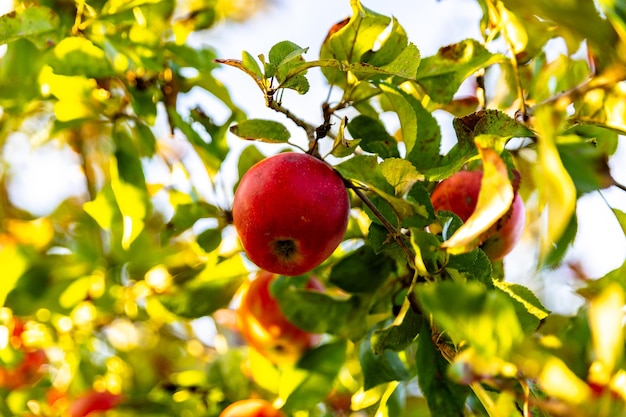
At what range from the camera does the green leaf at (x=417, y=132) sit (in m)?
1.10

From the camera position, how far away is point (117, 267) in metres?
1.76

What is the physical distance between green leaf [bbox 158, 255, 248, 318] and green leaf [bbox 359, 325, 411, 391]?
436mm

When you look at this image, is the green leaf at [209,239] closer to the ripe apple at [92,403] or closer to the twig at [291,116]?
the twig at [291,116]

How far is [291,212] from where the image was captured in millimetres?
993

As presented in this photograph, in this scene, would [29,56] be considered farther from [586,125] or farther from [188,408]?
[586,125]

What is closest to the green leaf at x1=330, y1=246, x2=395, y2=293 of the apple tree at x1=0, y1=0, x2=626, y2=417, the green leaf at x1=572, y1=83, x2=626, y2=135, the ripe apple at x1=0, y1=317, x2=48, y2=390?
the apple tree at x1=0, y1=0, x2=626, y2=417

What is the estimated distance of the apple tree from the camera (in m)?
0.75

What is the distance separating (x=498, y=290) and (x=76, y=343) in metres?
1.38

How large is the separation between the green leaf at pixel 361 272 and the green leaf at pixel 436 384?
27 cm

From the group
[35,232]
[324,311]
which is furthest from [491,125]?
[35,232]

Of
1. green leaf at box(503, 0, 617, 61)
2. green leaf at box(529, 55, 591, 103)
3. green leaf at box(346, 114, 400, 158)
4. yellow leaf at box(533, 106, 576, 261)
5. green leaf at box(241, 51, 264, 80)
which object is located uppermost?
green leaf at box(503, 0, 617, 61)

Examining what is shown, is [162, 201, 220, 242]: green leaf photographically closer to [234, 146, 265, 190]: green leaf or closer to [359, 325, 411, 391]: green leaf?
[234, 146, 265, 190]: green leaf

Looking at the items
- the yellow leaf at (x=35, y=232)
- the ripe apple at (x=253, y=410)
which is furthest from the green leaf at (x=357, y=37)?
the yellow leaf at (x=35, y=232)

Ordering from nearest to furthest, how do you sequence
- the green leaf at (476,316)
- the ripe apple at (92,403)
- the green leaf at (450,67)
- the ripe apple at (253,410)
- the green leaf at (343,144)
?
the green leaf at (476,316)
the green leaf at (343,144)
the green leaf at (450,67)
the ripe apple at (253,410)
the ripe apple at (92,403)
